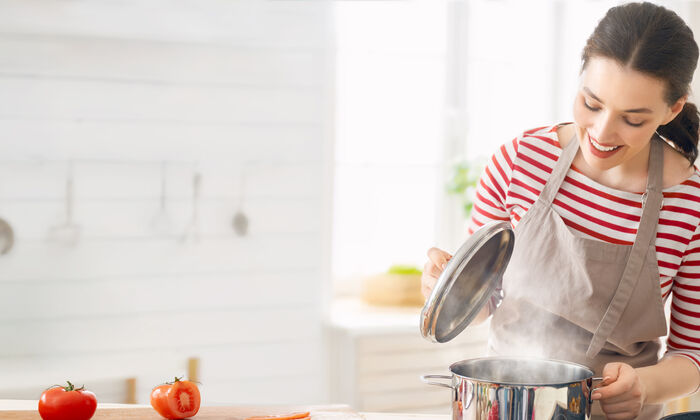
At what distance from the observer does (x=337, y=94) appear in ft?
11.4

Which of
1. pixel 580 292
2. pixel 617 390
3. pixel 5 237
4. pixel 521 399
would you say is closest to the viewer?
pixel 521 399

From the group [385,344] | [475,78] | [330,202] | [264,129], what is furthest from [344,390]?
[475,78]

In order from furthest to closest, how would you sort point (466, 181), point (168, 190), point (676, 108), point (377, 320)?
1. point (466, 181)
2. point (377, 320)
3. point (168, 190)
4. point (676, 108)

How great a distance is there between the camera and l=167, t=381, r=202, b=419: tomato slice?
1400 mm

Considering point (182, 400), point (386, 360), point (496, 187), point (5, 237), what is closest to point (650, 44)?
point (496, 187)

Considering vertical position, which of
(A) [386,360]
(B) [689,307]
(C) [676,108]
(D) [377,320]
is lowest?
(A) [386,360]

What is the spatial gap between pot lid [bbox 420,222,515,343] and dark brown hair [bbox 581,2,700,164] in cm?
34

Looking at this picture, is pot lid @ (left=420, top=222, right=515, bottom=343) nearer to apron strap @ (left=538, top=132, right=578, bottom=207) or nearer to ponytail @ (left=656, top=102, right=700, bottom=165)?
apron strap @ (left=538, top=132, right=578, bottom=207)

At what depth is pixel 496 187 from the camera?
1.53 m

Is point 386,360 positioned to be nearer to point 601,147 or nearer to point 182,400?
point 182,400

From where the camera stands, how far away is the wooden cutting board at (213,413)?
4.69 ft

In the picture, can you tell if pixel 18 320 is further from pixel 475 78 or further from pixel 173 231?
pixel 475 78

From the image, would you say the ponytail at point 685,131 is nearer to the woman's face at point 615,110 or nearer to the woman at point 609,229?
the woman at point 609,229

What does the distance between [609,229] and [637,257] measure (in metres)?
0.08
